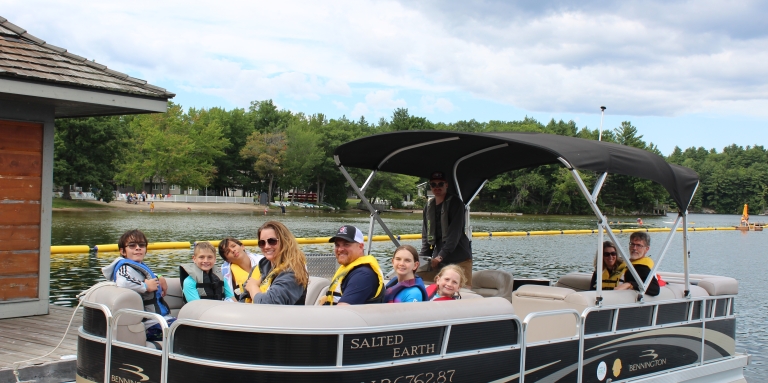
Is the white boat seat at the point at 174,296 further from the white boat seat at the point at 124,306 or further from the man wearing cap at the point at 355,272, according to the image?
the man wearing cap at the point at 355,272

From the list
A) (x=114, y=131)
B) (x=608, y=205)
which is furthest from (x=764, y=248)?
(x=608, y=205)

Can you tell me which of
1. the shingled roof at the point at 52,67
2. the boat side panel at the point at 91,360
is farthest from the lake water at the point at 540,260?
the boat side panel at the point at 91,360

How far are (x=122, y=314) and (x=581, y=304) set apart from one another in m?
3.75

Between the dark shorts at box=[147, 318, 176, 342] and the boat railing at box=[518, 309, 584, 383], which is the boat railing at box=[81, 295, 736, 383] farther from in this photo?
the dark shorts at box=[147, 318, 176, 342]

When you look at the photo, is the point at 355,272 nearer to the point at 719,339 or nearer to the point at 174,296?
the point at 174,296

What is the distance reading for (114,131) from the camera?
54.8 metres

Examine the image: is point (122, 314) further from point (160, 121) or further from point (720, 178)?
point (720, 178)

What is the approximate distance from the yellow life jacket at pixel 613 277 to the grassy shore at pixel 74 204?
51923 millimetres

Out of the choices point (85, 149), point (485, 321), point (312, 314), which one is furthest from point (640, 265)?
point (85, 149)

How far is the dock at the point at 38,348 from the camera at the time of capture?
6.31 metres

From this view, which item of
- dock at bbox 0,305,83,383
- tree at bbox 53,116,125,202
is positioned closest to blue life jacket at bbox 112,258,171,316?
dock at bbox 0,305,83,383

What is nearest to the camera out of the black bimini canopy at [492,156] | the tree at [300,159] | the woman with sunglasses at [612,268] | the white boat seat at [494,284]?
the black bimini canopy at [492,156]

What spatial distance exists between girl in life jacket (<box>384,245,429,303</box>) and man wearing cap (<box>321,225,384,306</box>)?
301 mm

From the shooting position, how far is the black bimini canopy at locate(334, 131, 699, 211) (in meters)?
6.02
